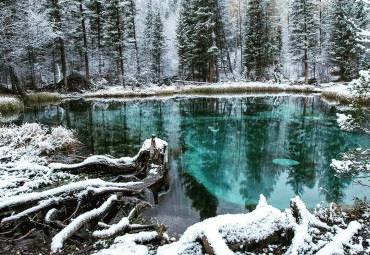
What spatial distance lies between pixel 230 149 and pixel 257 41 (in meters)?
34.8

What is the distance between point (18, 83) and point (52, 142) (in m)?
16.3

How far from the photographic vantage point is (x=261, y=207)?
3900mm

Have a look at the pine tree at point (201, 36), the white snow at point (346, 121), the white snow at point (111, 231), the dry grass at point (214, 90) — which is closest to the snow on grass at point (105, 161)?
the white snow at point (111, 231)

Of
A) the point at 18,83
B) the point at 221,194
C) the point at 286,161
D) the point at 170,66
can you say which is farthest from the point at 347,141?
the point at 170,66

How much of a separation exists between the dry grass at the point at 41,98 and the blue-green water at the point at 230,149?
5.34 meters

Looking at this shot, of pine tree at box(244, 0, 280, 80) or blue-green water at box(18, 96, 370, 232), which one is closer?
blue-green water at box(18, 96, 370, 232)

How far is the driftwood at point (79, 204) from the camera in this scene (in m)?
4.12

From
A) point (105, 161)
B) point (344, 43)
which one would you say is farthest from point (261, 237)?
point (344, 43)

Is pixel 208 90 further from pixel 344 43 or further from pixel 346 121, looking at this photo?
pixel 346 121

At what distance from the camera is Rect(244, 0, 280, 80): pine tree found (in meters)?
41.3

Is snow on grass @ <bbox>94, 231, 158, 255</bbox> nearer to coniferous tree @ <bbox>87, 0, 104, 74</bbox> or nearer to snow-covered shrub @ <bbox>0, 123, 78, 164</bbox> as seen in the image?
snow-covered shrub @ <bbox>0, 123, 78, 164</bbox>

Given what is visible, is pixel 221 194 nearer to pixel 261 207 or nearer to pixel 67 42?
pixel 261 207

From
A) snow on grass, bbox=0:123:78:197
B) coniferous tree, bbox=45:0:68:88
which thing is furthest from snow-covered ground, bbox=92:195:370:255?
coniferous tree, bbox=45:0:68:88

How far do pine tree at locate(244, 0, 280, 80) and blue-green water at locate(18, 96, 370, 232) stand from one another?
23.1 metres
